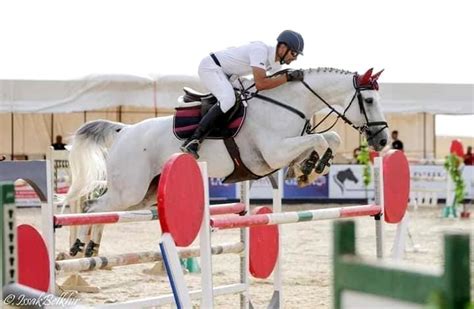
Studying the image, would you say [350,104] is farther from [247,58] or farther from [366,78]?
[247,58]

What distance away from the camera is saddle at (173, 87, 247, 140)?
17.7 feet

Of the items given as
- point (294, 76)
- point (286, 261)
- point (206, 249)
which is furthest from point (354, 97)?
point (286, 261)

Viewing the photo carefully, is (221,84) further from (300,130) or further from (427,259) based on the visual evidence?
(427,259)

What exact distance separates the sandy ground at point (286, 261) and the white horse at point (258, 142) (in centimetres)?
57

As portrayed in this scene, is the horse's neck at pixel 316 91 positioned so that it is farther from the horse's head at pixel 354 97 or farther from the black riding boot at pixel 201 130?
the black riding boot at pixel 201 130

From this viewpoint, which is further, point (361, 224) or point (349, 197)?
point (349, 197)

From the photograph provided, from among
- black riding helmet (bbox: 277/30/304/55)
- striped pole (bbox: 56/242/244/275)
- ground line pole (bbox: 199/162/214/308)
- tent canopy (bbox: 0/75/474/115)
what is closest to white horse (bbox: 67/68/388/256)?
black riding helmet (bbox: 277/30/304/55)

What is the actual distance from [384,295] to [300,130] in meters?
4.15

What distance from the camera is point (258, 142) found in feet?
17.6

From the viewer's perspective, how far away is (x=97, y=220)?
4051 millimetres

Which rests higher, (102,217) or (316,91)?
(316,91)

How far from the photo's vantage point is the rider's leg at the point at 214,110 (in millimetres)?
5281

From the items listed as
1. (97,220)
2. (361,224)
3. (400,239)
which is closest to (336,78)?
(400,239)

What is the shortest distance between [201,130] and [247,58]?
53 cm
